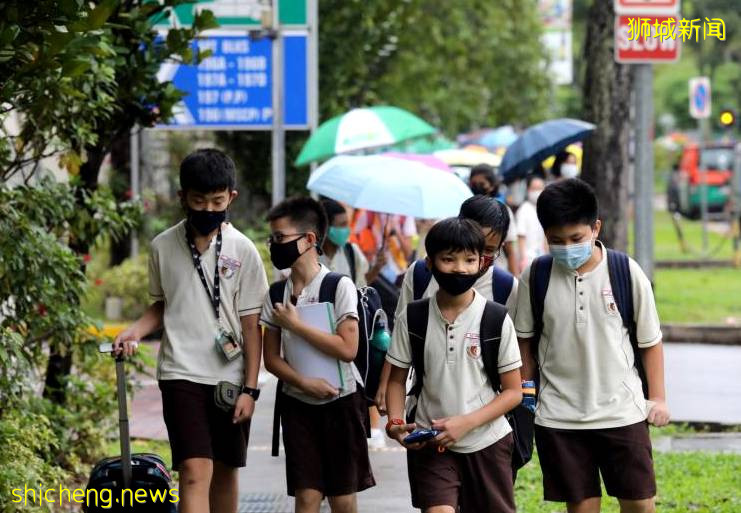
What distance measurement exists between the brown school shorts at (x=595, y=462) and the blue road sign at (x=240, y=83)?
7.33m

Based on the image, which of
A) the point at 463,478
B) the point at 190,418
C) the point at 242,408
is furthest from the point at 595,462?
the point at 190,418

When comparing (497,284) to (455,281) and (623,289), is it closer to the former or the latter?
(623,289)

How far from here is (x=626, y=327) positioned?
17.6 feet

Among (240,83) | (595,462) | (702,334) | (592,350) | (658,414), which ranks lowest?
(702,334)

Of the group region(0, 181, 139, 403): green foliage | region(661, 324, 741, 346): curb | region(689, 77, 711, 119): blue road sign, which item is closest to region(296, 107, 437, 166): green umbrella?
region(661, 324, 741, 346): curb

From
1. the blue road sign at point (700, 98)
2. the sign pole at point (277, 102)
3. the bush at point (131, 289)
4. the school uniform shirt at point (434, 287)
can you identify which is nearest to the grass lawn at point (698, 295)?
the blue road sign at point (700, 98)

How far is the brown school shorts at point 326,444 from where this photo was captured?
5.72 m

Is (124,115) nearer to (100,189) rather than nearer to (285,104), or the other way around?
(100,189)

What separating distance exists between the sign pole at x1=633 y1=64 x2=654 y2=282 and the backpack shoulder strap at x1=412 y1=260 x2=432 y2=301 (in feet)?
17.4

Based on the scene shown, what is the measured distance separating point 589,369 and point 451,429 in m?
0.65

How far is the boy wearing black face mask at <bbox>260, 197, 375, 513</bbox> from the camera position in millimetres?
5680

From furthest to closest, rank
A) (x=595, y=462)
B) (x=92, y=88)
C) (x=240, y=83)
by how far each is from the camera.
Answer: (x=240, y=83), (x=92, y=88), (x=595, y=462)

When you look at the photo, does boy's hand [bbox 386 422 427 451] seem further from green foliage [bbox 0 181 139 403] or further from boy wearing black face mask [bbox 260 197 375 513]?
green foliage [bbox 0 181 139 403]

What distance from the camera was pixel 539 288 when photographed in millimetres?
5414
